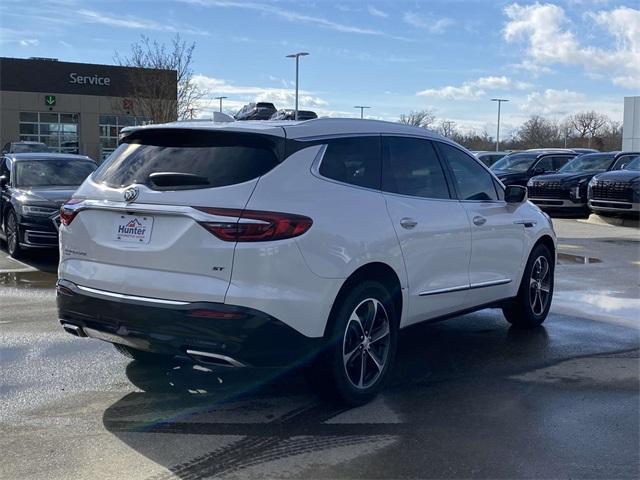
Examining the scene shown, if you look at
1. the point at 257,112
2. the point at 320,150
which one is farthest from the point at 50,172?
the point at 320,150

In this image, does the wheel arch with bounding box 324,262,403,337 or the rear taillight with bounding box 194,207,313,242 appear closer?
the rear taillight with bounding box 194,207,313,242

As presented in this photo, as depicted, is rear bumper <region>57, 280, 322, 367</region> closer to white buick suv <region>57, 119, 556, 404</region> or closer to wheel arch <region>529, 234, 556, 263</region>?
white buick suv <region>57, 119, 556, 404</region>

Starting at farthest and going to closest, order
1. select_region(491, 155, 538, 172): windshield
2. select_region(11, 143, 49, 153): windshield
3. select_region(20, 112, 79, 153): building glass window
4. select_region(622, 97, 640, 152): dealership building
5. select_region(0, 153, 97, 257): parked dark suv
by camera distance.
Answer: select_region(622, 97, 640, 152): dealership building < select_region(20, 112, 79, 153): building glass window < select_region(11, 143, 49, 153): windshield < select_region(491, 155, 538, 172): windshield < select_region(0, 153, 97, 257): parked dark suv

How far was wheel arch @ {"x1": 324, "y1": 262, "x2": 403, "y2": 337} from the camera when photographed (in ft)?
14.8

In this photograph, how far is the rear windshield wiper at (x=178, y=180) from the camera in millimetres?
4309

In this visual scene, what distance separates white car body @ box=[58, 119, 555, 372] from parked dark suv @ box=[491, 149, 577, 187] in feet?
57.8

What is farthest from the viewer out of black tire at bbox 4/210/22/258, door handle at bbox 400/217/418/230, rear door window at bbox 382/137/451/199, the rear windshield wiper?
black tire at bbox 4/210/22/258

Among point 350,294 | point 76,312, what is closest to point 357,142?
point 350,294

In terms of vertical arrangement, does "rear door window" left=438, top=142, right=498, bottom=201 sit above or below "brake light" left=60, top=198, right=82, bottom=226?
above

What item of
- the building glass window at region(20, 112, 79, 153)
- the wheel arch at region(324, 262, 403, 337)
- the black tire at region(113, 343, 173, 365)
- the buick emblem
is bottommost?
the black tire at region(113, 343, 173, 365)

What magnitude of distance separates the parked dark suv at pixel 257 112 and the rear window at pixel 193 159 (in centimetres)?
152

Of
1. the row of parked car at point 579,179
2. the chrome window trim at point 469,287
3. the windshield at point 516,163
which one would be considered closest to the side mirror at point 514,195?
the chrome window trim at point 469,287

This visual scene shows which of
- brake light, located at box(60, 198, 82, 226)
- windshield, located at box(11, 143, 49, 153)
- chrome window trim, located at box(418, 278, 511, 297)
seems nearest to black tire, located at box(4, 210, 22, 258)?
brake light, located at box(60, 198, 82, 226)

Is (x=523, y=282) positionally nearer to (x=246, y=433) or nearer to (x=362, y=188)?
(x=362, y=188)
